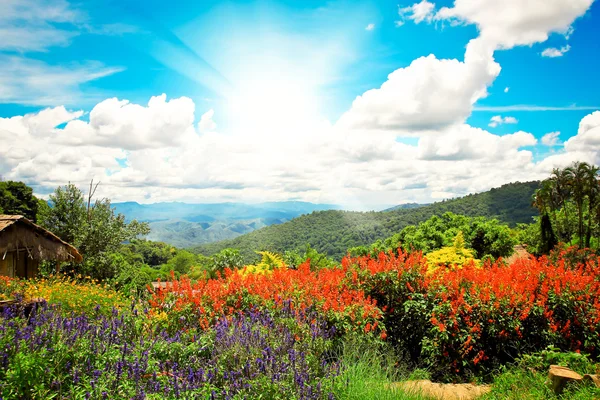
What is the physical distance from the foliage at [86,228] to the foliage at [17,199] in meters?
18.0

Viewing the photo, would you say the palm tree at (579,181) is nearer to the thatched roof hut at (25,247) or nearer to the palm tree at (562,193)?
the palm tree at (562,193)

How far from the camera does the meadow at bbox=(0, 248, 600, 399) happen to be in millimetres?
3078

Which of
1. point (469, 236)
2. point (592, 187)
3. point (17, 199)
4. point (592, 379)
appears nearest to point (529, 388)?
point (592, 379)

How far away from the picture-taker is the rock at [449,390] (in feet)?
14.0

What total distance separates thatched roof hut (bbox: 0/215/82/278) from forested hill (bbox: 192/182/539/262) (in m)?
46.1

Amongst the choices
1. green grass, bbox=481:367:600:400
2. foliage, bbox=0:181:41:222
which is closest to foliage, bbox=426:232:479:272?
green grass, bbox=481:367:600:400

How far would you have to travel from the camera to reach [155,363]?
336cm

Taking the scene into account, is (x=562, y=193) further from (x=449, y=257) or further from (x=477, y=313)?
(x=477, y=313)

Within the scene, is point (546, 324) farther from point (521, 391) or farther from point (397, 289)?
point (397, 289)

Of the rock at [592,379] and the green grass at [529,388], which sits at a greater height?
the rock at [592,379]

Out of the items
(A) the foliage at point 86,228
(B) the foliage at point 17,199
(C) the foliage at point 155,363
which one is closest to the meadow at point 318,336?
→ (C) the foliage at point 155,363

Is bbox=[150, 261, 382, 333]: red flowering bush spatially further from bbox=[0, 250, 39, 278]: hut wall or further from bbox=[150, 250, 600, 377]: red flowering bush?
bbox=[0, 250, 39, 278]: hut wall

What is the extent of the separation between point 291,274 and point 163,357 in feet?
9.55

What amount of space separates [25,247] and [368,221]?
227 ft
